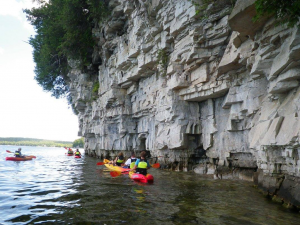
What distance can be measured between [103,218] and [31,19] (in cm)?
3212

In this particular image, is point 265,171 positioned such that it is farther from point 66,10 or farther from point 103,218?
point 66,10

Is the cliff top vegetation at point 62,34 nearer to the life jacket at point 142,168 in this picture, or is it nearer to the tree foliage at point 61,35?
the tree foliage at point 61,35

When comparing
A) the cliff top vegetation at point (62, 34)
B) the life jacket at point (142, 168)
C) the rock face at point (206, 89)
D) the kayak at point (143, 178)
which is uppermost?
the cliff top vegetation at point (62, 34)

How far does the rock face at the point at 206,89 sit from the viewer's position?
762 cm

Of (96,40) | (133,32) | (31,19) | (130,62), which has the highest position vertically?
(31,19)

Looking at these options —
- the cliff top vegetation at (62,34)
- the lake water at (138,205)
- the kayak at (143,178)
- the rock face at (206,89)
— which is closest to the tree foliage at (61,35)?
the cliff top vegetation at (62,34)

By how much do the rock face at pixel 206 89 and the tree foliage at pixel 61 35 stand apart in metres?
1.77

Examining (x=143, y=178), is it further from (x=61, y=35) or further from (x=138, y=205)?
(x=61, y=35)

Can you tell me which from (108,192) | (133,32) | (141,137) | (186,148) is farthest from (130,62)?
(108,192)

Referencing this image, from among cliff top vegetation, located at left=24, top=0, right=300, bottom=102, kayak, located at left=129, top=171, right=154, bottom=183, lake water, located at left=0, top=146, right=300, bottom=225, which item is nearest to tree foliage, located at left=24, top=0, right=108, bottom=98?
cliff top vegetation, located at left=24, top=0, right=300, bottom=102

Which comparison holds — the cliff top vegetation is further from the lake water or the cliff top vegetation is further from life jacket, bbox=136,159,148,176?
the lake water

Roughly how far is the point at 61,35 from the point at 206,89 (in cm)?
2079

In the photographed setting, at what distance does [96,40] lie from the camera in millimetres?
25797

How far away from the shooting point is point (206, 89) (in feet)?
43.5
